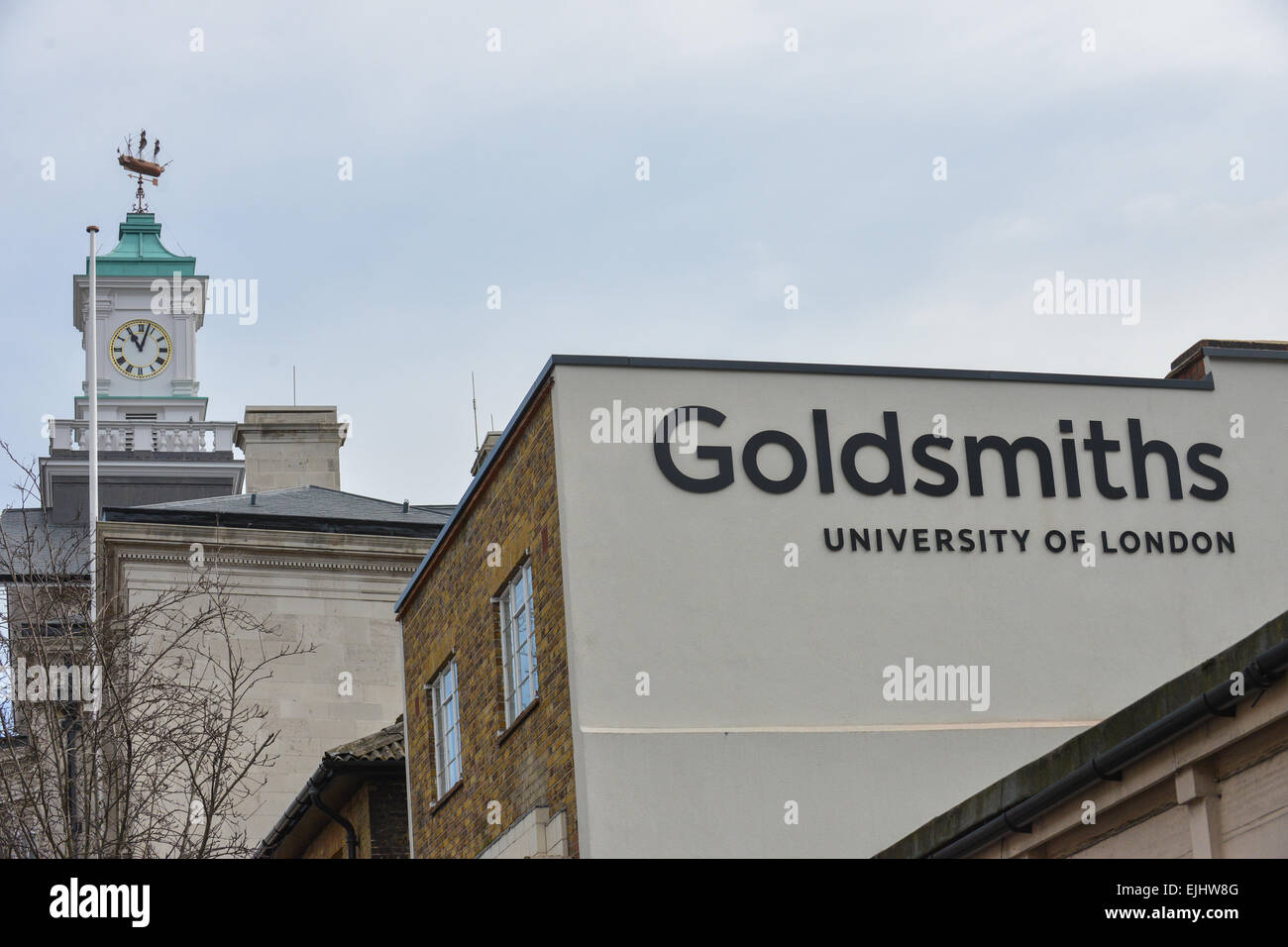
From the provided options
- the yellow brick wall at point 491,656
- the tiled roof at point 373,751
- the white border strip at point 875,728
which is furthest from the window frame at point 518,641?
the tiled roof at point 373,751

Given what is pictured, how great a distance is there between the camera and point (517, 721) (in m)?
19.8

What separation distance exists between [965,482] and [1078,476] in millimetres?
1323

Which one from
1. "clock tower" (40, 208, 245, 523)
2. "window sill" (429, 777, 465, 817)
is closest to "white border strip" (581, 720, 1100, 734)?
"window sill" (429, 777, 465, 817)

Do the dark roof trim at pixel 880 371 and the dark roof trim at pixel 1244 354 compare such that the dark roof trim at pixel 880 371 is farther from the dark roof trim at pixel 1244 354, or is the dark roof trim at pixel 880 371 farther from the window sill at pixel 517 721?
the window sill at pixel 517 721

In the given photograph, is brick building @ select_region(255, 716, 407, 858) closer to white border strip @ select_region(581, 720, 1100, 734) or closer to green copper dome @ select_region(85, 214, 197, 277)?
white border strip @ select_region(581, 720, 1100, 734)

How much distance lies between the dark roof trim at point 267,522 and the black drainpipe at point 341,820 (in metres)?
9.34

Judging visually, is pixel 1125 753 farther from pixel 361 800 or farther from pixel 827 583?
pixel 361 800

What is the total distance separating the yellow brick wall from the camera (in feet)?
62.1

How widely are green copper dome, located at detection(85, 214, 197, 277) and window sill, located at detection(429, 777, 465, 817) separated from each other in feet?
244

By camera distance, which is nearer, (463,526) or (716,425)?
(716,425)

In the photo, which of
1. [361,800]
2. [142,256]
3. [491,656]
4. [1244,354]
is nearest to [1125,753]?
[491,656]
